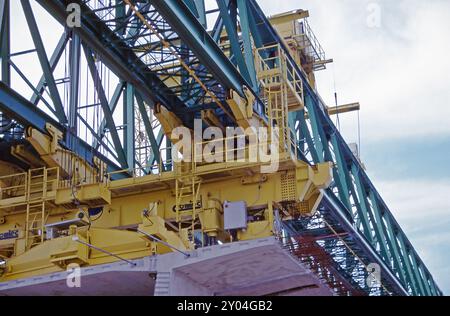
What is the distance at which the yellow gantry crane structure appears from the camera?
26422 mm

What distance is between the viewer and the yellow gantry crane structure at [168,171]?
86.7 ft

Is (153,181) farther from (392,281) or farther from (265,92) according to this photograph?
(392,281)

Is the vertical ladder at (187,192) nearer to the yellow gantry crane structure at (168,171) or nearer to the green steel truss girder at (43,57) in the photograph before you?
the yellow gantry crane structure at (168,171)

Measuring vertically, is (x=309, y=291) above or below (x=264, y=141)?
below

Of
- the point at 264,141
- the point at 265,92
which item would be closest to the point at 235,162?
the point at 264,141

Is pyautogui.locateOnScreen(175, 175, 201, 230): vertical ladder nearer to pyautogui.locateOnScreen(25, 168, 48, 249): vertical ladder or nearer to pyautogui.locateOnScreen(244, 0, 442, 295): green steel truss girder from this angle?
pyautogui.locateOnScreen(25, 168, 48, 249): vertical ladder

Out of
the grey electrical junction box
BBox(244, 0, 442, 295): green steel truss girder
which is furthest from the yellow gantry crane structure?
BBox(244, 0, 442, 295): green steel truss girder

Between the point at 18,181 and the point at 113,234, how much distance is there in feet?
19.8

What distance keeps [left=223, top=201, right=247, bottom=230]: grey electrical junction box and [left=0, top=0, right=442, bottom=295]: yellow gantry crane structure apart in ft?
0.11

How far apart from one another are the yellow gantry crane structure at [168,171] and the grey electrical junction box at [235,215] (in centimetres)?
3

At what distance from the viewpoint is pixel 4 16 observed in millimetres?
30016

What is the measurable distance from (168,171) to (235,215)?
4428 mm

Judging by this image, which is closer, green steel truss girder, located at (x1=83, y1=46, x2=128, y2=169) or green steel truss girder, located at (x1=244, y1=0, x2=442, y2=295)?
green steel truss girder, located at (x1=83, y1=46, x2=128, y2=169)

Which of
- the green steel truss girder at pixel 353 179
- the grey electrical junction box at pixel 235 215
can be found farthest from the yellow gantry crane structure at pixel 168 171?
the green steel truss girder at pixel 353 179
